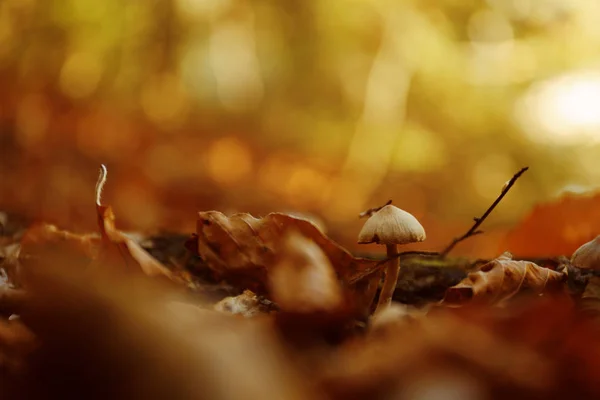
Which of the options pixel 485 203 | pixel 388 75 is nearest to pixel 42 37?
pixel 388 75

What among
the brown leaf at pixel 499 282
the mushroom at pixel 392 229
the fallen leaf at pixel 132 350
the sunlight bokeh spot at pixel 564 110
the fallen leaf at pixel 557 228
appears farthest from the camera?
the sunlight bokeh spot at pixel 564 110

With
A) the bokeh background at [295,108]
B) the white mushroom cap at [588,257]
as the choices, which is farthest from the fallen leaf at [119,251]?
the bokeh background at [295,108]

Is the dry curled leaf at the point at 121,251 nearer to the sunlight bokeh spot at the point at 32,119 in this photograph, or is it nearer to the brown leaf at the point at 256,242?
the brown leaf at the point at 256,242

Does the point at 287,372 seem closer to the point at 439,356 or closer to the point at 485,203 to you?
the point at 439,356

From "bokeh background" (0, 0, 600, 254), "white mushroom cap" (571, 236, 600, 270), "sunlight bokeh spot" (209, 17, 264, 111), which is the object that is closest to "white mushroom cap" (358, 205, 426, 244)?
"white mushroom cap" (571, 236, 600, 270)

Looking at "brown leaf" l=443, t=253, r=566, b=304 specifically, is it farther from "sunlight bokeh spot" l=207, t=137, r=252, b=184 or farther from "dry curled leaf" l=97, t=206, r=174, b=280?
"sunlight bokeh spot" l=207, t=137, r=252, b=184

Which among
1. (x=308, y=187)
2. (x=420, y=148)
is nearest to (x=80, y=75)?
(x=308, y=187)
